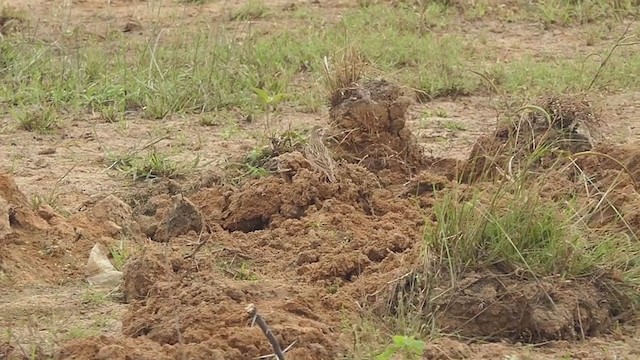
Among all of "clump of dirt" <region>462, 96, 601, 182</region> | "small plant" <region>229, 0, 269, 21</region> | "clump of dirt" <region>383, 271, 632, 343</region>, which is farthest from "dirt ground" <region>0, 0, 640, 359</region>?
"small plant" <region>229, 0, 269, 21</region>

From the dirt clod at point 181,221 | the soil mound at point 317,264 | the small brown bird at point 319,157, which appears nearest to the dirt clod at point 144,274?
the soil mound at point 317,264

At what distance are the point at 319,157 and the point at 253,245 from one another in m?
0.58

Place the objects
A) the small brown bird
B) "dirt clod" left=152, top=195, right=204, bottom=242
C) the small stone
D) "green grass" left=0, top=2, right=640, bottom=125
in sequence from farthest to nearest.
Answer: "green grass" left=0, top=2, right=640, bottom=125, the small stone, the small brown bird, "dirt clod" left=152, top=195, right=204, bottom=242

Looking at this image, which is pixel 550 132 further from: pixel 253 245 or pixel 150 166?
pixel 150 166

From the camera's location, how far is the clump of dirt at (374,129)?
18.0 feet

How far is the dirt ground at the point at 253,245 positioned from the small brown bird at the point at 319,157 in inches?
1.9

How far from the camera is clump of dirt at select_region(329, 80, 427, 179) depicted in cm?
548

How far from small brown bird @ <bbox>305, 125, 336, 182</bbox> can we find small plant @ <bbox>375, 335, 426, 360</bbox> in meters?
1.48

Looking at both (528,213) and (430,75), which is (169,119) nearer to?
(430,75)

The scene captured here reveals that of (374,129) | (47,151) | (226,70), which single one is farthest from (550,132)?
(226,70)

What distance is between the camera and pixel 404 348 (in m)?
3.56

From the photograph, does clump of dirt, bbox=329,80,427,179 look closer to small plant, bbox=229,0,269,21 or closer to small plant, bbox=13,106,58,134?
small plant, bbox=13,106,58,134

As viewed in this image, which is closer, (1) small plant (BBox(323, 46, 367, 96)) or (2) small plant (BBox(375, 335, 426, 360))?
(2) small plant (BBox(375, 335, 426, 360))

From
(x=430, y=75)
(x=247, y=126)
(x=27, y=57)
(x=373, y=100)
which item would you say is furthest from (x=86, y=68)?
(x=373, y=100)
